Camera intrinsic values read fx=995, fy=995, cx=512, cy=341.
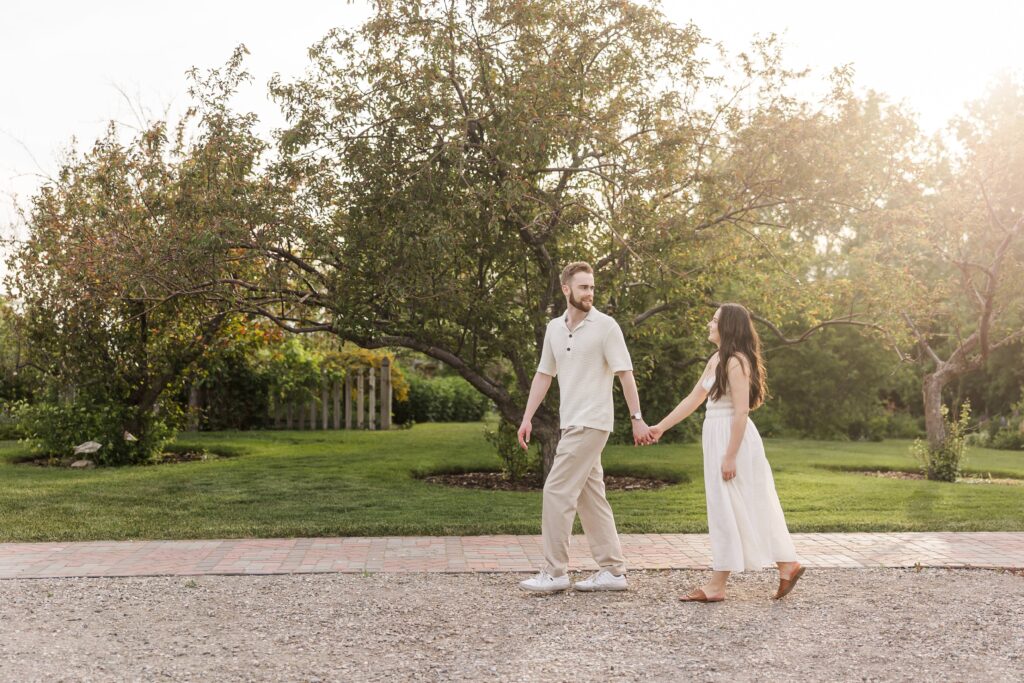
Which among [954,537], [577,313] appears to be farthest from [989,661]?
[954,537]

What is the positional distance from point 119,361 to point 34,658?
9749 millimetres

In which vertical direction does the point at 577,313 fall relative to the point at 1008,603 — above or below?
above

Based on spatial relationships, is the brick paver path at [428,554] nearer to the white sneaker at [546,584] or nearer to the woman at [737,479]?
the white sneaker at [546,584]

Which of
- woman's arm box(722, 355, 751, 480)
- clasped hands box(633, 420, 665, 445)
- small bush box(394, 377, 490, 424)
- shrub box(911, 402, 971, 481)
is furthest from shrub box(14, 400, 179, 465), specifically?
shrub box(911, 402, 971, 481)

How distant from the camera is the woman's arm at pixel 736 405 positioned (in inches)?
219

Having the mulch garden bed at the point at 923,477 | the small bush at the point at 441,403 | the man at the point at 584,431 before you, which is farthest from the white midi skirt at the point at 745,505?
the small bush at the point at 441,403

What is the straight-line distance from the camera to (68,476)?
11617 millimetres

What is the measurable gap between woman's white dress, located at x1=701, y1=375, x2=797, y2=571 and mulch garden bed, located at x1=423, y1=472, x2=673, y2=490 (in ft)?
17.7

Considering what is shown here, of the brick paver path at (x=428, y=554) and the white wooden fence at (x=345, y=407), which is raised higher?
the white wooden fence at (x=345, y=407)

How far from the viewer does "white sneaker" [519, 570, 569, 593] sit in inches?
228

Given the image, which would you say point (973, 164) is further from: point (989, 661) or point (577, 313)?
point (989, 661)

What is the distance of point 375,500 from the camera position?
378 inches

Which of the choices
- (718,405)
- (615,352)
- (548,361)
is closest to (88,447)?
(548,361)

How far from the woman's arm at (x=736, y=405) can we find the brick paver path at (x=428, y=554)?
1.18m
